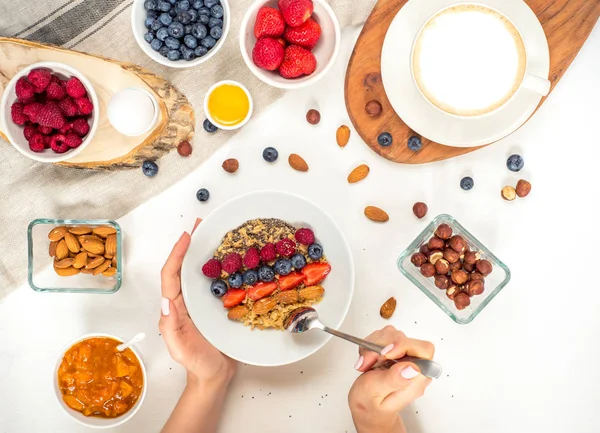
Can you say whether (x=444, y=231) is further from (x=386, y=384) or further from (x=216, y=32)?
(x=216, y=32)

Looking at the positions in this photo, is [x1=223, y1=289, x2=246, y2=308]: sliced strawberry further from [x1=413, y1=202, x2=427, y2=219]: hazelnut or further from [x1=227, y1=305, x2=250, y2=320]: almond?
[x1=413, y1=202, x2=427, y2=219]: hazelnut

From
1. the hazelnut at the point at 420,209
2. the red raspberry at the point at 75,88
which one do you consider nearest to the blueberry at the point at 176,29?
the red raspberry at the point at 75,88

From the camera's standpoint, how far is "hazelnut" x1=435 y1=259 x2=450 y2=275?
3.91ft

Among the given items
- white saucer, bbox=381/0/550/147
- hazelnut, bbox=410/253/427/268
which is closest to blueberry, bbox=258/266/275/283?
hazelnut, bbox=410/253/427/268

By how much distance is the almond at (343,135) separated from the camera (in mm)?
1259

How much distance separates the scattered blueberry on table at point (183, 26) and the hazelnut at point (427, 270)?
0.67 meters

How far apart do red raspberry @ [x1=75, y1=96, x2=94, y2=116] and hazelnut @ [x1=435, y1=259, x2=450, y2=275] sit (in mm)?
806

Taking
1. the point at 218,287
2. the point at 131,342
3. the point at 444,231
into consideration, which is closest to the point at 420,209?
the point at 444,231

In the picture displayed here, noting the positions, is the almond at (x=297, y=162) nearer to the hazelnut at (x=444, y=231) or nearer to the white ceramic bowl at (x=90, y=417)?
the hazelnut at (x=444, y=231)

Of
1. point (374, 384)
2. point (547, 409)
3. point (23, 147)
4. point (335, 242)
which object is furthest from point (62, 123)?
point (547, 409)

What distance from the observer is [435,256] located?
1210mm

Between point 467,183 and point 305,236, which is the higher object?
point 467,183

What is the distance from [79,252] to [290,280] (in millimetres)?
490

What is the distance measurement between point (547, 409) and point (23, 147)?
1331mm
